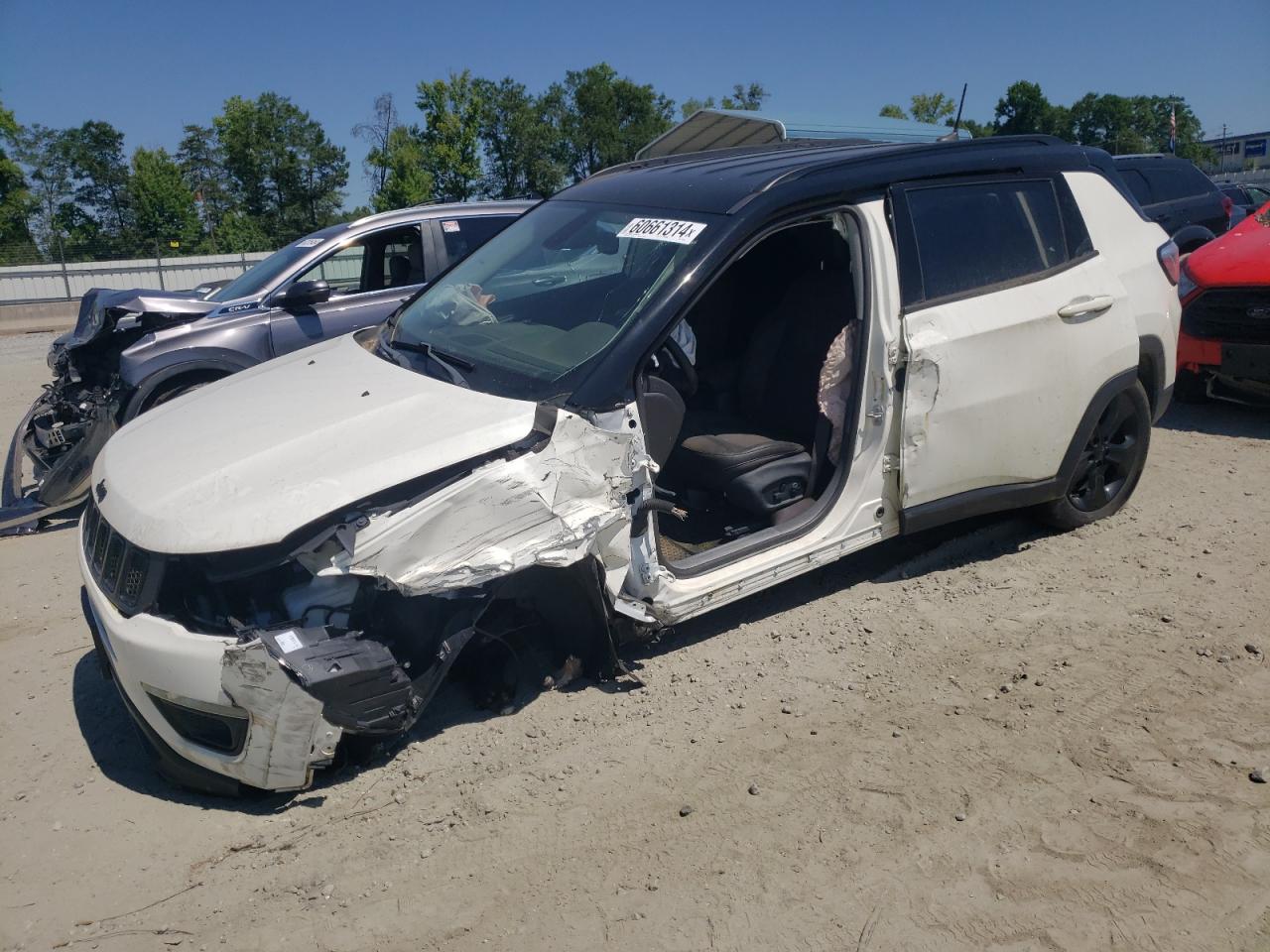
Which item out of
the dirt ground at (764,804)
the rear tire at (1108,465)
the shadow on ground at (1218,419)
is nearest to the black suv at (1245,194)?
the shadow on ground at (1218,419)

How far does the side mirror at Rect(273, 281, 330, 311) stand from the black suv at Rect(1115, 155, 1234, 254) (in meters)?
9.26

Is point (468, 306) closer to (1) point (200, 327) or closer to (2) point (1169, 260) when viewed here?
(1) point (200, 327)

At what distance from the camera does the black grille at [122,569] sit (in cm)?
301

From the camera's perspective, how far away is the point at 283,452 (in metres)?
3.20

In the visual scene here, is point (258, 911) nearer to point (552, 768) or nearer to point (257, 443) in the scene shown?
point (552, 768)

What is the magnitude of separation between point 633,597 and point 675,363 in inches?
50.1

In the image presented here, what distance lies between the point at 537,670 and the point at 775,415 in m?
1.73

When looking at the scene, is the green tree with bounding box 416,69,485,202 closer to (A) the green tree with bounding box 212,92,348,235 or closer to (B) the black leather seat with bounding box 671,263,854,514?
(A) the green tree with bounding box 212,92,348,235

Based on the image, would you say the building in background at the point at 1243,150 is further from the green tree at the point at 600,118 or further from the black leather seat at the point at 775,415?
the black leather seat at the point at 775,415

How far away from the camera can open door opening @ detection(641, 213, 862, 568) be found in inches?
159

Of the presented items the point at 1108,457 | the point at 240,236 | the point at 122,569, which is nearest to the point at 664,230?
the point at 122,569

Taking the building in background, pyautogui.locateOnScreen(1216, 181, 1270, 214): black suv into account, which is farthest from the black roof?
the building in background

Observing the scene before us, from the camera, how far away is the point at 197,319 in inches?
277

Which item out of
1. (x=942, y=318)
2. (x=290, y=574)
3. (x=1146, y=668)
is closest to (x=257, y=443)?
(x=290, y=574)
